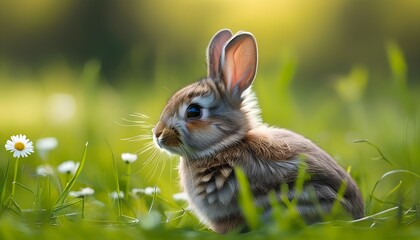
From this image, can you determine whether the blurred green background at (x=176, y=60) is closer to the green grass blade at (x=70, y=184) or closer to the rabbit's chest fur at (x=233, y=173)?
the rabbit's chest fur at (x=233, y=173)

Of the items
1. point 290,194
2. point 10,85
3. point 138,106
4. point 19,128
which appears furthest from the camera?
point 10,85

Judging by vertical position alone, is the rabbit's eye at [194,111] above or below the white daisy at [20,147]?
above

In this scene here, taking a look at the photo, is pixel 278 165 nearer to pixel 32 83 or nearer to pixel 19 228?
pixel 19 228

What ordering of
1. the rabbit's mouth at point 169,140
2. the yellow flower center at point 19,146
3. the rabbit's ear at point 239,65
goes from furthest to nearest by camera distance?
1. the rabbit's ear at point 239,65
2. the rabbit's mouth at point 169,140
3. the yellow flower center at point 19,146

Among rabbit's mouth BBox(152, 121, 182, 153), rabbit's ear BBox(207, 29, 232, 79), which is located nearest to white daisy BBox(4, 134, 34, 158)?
rabbit's mouth BBox(152, 121, 182, 153)

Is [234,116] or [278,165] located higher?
[234,116]

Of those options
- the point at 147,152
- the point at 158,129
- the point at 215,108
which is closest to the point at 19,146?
the point at 158,129

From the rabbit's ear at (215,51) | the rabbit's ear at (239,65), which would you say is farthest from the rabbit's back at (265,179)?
the rabbit's ear at (215,51)

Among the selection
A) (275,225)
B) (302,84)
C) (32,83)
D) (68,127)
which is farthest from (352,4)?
(275,225)
